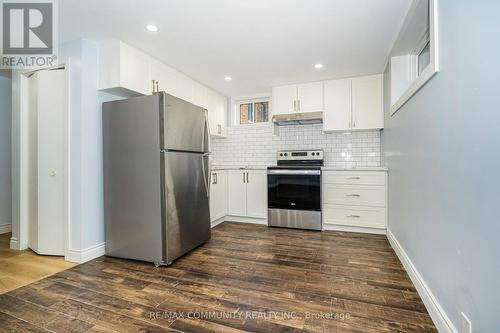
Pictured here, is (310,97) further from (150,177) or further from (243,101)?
(150,177)

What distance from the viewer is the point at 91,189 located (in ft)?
8.46

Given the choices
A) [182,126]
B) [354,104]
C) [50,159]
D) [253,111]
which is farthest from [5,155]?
[354,104]

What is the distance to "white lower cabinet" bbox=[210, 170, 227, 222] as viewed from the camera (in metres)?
3.80

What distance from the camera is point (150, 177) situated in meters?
2.40

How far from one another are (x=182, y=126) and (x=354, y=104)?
2.56m

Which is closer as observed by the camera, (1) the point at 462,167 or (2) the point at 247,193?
(1) the point at 462,167

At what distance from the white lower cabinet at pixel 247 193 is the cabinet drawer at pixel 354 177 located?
40.0 inches

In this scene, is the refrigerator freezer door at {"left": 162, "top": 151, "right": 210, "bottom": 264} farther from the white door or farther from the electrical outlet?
the electrical outlet

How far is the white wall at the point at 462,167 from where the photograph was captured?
0.94m

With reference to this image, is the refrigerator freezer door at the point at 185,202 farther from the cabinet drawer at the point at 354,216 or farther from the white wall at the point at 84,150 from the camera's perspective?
the cabinet drawer at the point at 354,216

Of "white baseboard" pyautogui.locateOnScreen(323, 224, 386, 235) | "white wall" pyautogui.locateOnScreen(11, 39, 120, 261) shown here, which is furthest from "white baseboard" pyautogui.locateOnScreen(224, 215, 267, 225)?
"white wall" pyautogui.locateOnScreen(11, 39, 120, 261)

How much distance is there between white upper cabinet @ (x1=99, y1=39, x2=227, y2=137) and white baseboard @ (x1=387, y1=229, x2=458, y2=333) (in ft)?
10.4

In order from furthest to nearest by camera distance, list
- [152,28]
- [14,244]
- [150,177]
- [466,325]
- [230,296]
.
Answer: [14,244], [150,177], [152,28], [230,296], [466,325]

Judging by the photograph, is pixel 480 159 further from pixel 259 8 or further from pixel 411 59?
pixel 411 59
